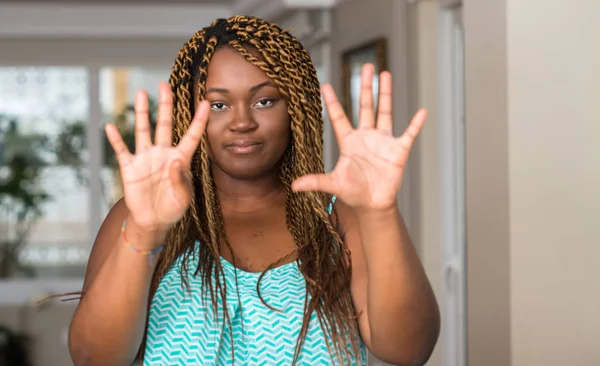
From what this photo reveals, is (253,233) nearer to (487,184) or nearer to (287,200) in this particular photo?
(287,200)

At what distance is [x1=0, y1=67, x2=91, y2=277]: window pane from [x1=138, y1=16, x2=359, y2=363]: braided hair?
17.9 feet

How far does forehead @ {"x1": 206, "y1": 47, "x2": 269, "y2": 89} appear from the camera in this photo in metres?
1.24

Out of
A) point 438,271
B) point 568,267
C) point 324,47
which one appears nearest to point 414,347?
point 568,267

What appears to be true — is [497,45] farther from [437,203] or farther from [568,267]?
[437,203]

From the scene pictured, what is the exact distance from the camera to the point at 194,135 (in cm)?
113

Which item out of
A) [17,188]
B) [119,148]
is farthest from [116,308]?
[17,188]

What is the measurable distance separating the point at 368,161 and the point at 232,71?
0.95 feet

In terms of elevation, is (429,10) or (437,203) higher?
(429,10)

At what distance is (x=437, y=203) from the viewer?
3328 millimetres

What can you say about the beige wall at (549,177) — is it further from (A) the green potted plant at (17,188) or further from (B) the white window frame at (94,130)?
(A) the green potted plant at (17,188)

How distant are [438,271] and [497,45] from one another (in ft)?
4.24

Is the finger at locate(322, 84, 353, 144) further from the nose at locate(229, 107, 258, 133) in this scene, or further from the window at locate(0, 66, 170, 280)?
the window at locate(0, 66, 170, 280)

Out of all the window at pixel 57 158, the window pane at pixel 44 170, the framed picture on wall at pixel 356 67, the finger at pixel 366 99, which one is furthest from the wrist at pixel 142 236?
the window pane at pixel 44 170

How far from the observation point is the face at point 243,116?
123cm
